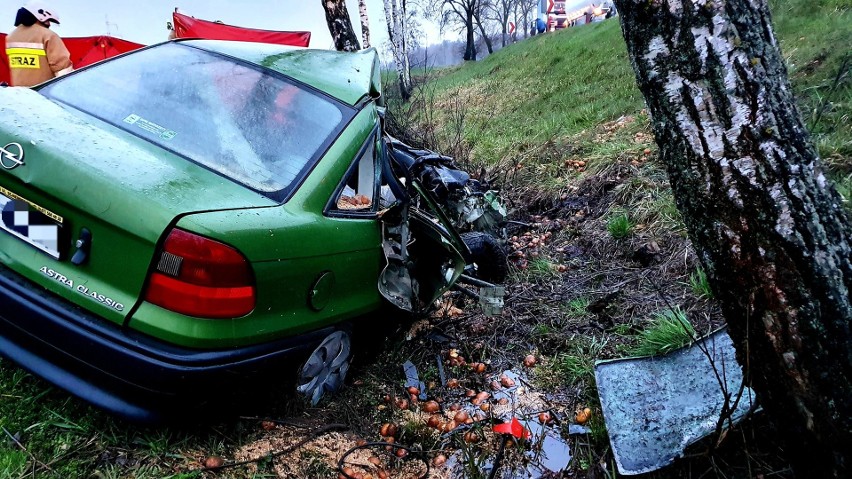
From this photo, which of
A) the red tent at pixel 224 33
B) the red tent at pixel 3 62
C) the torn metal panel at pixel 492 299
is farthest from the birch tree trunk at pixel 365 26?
the torn metal panel at pixel 492 299

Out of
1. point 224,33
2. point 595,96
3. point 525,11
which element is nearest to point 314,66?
point 224,33

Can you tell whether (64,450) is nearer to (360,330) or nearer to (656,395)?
(360,330)

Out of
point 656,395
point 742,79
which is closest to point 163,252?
point 742,79

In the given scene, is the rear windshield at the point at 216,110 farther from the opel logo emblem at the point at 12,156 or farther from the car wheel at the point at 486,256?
the car wheel at the point at 486,256

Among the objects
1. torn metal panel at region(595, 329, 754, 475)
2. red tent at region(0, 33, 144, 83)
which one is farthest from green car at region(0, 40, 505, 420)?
red tent at region(0, 33, 144, 83)

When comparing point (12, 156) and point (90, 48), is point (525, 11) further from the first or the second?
point (12, 156)

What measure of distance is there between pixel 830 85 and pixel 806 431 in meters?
4.90

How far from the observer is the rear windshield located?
2088 mm

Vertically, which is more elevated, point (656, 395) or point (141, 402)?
point (141, 402)

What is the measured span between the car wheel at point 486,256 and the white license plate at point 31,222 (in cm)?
276

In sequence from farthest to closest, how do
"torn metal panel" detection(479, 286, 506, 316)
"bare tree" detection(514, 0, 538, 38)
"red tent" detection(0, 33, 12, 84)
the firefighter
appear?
"bare tree" detection(514, 0, 538, 38) < "red tent" detection(0, 33, 12, 84) < the firefighter < "torn metal panel" detection(479, 286, 506, 316)

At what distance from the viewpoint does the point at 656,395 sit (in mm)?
2285

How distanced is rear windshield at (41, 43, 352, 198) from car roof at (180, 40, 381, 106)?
78mm

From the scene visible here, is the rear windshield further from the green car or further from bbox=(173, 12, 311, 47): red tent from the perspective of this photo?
bbox=(173, 12, 311, 47): red tent
